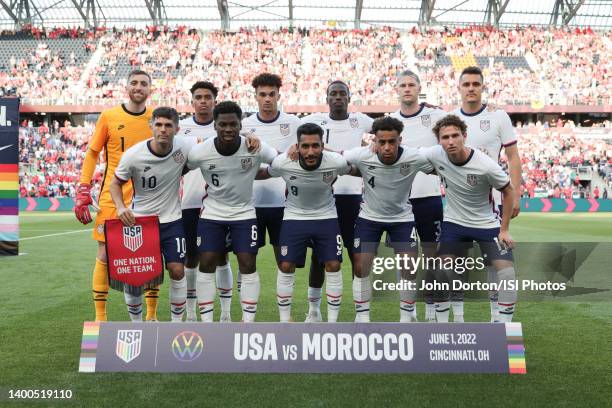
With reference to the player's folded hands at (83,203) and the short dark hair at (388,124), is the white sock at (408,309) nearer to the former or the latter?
the short dark hair at (388,124)

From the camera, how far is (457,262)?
4.81 meters

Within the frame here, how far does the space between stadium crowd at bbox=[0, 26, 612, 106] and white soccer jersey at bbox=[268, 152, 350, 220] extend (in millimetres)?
33956

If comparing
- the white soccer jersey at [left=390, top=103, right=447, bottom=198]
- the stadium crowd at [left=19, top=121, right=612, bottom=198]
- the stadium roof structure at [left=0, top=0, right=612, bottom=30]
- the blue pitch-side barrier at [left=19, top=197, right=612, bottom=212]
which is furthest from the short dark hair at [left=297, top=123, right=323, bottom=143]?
the stadium roof structure at [left=0, top=0, right=612, bottom=30]

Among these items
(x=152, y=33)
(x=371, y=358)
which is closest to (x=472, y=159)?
(x=371, y=358)

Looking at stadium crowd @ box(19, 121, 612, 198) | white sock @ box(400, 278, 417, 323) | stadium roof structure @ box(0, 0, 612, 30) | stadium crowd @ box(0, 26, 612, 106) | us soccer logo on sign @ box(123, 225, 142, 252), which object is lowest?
stadium crowd @ box(19, 121, 612, 198)

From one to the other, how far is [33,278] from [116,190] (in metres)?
5.00

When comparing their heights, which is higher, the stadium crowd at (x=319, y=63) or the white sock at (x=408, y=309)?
the stadium crowd at (x=319, y=63)

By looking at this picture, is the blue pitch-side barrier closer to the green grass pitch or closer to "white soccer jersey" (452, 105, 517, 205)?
the green grass pitch

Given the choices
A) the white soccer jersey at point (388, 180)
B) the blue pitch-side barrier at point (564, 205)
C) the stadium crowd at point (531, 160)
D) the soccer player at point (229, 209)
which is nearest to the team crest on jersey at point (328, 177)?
the white soccer jersey at point (388, 180)

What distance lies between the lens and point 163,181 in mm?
5328

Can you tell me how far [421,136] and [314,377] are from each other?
2683mm

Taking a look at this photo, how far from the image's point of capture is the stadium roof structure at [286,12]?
50.2m

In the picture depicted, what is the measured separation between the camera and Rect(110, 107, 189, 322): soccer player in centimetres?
521

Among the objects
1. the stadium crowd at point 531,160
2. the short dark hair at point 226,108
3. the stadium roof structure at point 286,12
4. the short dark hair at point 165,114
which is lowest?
the stadium crowd at point 531,160
